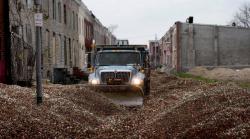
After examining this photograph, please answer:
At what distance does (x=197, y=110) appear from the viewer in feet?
50.2

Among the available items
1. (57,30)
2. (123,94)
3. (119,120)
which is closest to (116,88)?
(123,94)

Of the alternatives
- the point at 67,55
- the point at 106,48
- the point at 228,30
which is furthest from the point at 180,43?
the point at 106,48

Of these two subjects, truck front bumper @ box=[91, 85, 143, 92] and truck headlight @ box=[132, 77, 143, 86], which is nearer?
truck front bumper @ box=[91, 85, 143, 92]

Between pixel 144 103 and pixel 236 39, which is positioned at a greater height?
pixel 236 39

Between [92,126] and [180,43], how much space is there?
161 ft

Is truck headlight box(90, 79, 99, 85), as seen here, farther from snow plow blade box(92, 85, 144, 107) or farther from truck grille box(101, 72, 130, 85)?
snow plow blade box(92, 85, 144, 107)

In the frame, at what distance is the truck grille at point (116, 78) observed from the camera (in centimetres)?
2419

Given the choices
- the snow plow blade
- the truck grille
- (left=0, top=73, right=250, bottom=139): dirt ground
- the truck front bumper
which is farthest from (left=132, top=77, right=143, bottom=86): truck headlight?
(left=0, top=73, right=250, bottom=139): dirt ground

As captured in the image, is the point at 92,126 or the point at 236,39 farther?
the point at 236,39

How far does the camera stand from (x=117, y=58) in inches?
1008

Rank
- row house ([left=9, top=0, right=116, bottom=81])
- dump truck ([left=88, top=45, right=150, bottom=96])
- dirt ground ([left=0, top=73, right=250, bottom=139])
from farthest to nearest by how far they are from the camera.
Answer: row house ([left=9, top=0, right=116, bottom=81]) < dump truck ([left=88, top=45, right=150, bottom=96]) < dirt ground ([left=0, top=73, right=250, bottom=139])

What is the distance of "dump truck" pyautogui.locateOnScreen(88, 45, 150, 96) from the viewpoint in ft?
79.0

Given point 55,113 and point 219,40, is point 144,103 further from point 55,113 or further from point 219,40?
point 219,40

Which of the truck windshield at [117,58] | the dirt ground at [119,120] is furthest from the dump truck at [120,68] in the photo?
the dirt ground at [119,120]
